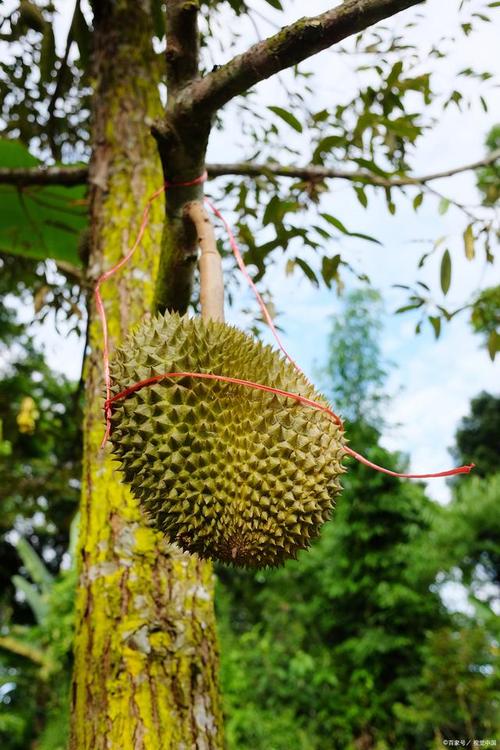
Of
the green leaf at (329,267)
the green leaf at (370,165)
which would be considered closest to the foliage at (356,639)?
the green leaf at (329,267)

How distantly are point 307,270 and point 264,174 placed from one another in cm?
31

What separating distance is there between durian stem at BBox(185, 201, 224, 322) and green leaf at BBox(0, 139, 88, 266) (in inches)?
51.5

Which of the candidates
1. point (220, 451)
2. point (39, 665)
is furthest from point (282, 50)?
point (39, 665)

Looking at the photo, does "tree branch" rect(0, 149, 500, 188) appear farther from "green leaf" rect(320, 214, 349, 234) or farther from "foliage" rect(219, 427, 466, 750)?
"foliage" rect(219, 427, 466, 750)

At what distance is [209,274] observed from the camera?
1037 mm

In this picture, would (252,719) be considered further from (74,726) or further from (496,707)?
(74,726)

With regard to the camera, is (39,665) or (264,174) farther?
(39,665)

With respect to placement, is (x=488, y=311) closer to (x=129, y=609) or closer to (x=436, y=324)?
(x=436, y=324)

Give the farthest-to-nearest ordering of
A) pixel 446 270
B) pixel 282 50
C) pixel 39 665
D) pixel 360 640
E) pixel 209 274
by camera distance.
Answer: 1. pixel 39 665
2. pixel 360 640
3. pixel 446 270
4. pixel 209 274
5. pixel 282 50

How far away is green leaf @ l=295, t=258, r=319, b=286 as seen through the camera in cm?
180

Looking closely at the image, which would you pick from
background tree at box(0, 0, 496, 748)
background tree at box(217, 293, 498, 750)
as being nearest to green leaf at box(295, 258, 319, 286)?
background tree at box(0, 0, 496, 748)

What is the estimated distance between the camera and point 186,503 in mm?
900

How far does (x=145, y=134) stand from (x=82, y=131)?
1.85 meters

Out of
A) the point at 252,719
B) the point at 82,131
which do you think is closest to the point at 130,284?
the point at 82,131
